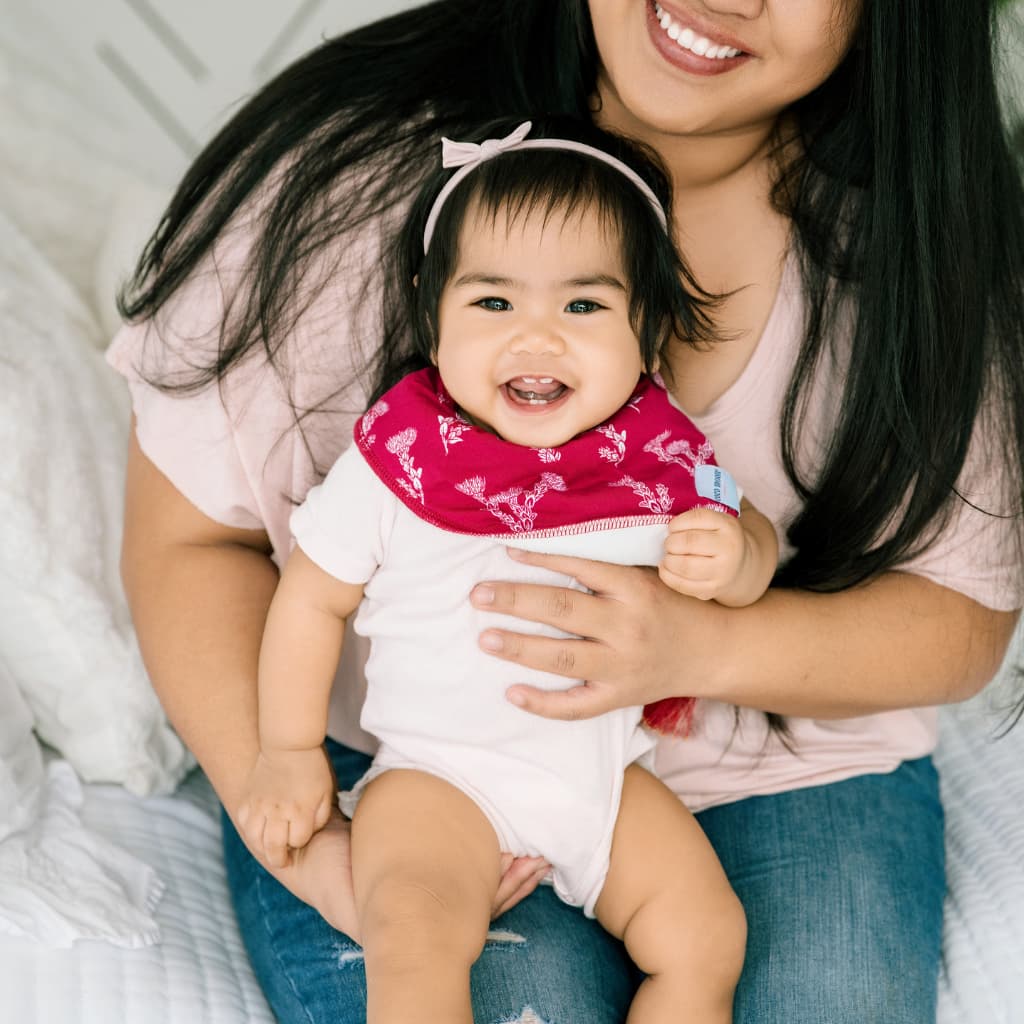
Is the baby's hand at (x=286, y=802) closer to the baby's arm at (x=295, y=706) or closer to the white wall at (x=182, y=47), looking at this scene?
the baby's arm at (x=295, y=706)

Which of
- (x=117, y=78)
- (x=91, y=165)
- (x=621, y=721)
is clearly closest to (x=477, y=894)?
(x=621, y=721)

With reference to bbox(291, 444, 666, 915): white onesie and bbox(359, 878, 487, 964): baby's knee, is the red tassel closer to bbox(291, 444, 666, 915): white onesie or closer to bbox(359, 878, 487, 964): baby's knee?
bbox(291, 444, 666, 915): white onesie

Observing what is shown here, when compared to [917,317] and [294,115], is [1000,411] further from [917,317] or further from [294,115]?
[294,115]

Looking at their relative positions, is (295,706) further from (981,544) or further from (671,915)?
(981,544)

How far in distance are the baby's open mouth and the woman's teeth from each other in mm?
346

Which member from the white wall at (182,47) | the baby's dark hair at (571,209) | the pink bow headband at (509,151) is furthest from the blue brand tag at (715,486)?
the white wall at (182,47)

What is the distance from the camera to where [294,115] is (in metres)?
1.24

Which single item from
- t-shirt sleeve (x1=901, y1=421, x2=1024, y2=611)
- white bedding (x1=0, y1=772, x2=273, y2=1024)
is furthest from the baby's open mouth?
white bedding (x1=0, y1=772, x2=273, y2=1024)

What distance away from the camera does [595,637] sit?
3.48 ft

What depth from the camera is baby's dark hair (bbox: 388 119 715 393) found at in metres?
1.04

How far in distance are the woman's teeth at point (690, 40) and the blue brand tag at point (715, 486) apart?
38 cm

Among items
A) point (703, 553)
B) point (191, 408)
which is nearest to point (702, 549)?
point (703, 553)

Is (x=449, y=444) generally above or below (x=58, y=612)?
above

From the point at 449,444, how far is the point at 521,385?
0.25ft
